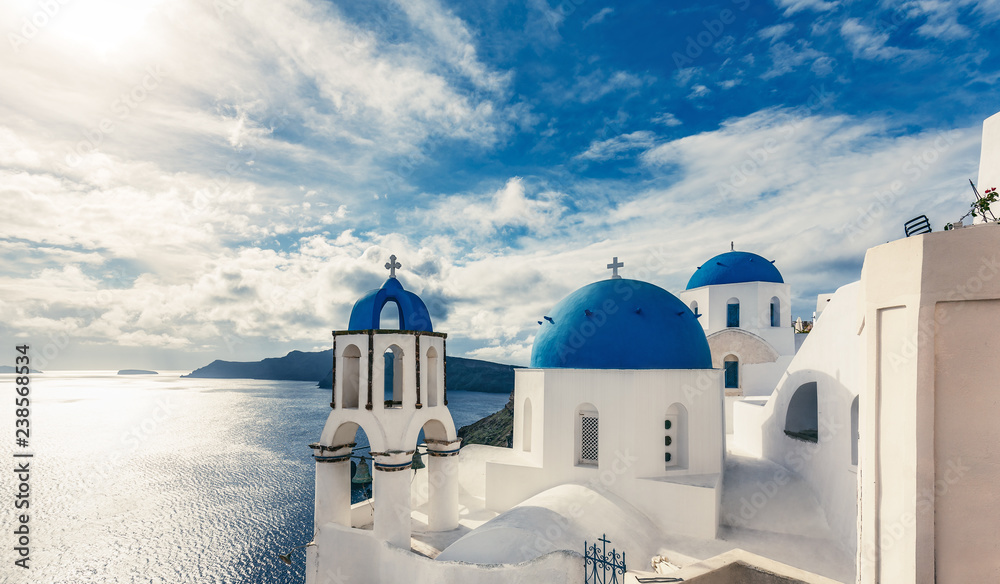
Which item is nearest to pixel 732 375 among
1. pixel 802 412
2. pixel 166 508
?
pixel 802 412

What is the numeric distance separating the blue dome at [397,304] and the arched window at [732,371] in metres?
16.4

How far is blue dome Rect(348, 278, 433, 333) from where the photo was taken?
38.9 ft

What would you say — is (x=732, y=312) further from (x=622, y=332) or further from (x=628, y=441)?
(x=628, y=441)

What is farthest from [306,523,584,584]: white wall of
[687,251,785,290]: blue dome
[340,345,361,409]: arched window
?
[687,251,785,290]: blue dome

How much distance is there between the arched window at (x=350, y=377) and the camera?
39.9 feet

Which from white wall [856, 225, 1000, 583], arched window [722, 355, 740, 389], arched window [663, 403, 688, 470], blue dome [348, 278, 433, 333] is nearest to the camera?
white wall [856, 225, 1000, 583]

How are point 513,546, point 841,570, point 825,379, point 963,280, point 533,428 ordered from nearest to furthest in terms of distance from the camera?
point 963,280 → point 513,546 → point 841,570 → point 825,379 → point 533,428

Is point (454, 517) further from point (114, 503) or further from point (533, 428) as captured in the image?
point (114, 503)

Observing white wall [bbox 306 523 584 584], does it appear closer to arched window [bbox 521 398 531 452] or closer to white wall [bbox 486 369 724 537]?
white wall [bbox 486 369 724 537]

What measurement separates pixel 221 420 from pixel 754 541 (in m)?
86.7

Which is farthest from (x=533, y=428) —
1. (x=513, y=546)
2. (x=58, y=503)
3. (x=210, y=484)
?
(x=58, y=503)

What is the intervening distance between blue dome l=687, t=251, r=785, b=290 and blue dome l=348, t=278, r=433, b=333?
1779cm

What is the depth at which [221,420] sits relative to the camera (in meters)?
80.6

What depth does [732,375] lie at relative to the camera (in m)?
23.3
